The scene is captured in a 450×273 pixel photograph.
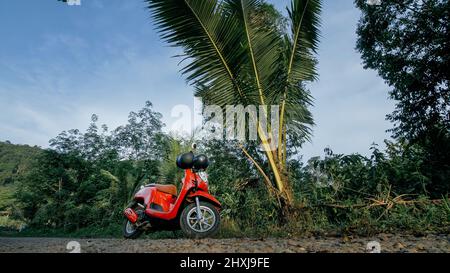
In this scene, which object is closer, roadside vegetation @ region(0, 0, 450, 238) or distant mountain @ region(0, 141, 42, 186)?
roadside vegetation @ region(0, 0, 450, 238)

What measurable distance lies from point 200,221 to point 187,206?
251 mm

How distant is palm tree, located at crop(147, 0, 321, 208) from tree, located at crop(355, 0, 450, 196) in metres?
6.47

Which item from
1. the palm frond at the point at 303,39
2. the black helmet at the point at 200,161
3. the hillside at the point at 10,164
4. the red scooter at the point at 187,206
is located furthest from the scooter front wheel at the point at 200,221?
the hillside at the point at 10,164

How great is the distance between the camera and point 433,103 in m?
10.1

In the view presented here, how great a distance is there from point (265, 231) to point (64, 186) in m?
12.8

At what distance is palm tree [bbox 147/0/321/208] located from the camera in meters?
4.25

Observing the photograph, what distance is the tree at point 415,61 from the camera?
30.8 ft

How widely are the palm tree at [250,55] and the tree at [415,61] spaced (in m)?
6.47

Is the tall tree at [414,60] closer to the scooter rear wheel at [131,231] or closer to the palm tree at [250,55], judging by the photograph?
the palm tree at [250,55]

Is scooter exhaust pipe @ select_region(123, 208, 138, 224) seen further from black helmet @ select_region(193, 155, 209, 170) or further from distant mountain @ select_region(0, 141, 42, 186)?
distant mountain @ select_region(0, 141, 42, 186)

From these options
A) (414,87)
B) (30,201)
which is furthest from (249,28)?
(30,201)

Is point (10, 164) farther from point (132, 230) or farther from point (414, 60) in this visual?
point (414, 60)

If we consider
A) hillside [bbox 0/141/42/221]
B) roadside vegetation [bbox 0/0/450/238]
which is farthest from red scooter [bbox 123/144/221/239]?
hillside [bbox 0/141/42/221]

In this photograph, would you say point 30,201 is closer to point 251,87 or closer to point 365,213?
point 251,87
